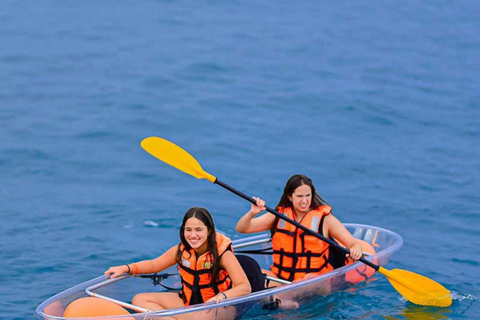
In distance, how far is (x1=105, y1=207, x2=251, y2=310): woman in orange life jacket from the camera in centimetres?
477

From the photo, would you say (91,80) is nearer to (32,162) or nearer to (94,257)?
(32,162)

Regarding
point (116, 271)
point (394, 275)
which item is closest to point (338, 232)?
point (394, 275)

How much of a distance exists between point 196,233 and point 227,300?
44cm

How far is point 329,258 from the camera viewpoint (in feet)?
18.4

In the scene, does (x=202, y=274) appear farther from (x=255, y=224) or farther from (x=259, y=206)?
(x=255, y=224)

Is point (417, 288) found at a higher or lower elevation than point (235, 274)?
lower

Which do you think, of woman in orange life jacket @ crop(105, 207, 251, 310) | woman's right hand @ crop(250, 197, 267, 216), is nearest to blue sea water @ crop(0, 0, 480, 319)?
woman in orange life jacket @ crop(105, 207, 251, 310)

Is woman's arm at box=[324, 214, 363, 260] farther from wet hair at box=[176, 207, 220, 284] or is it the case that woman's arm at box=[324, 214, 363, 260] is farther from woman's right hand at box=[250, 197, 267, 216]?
wet hair at box=[176, 207, 220, 284]

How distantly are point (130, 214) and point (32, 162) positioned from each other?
5.68ft

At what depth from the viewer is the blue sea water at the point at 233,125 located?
6535 millimetres

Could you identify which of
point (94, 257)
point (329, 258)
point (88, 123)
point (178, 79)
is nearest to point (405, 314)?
point (329, 258)

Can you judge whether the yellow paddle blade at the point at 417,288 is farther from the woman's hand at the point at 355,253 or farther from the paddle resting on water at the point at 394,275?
the woman's hand at the point at 355,253

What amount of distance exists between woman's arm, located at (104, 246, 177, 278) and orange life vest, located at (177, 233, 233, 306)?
18 centimetres

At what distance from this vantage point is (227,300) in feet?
15.6
